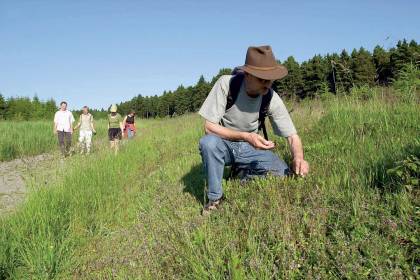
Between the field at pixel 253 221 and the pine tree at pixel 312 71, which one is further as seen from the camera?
the pine tree at pixel 312 71

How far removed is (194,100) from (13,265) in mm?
60278

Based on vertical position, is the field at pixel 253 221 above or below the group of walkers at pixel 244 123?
below

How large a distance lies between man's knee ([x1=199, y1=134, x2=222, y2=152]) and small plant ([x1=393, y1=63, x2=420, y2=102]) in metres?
3.70

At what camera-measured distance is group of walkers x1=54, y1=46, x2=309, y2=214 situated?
3.65m

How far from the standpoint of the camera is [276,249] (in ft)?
8.60

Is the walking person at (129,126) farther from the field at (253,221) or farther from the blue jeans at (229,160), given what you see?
the blue jeans at (229,160)

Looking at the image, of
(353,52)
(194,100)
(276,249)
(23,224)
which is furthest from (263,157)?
(194,100)

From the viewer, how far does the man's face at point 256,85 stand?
365cm

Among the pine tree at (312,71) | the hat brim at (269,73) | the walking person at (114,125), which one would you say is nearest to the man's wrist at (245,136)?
the hat brim at (269,73)

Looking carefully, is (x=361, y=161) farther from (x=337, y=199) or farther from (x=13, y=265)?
(x=13, y=265)

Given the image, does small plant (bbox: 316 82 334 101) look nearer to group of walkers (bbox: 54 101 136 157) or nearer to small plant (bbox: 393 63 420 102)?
small plant (bbox: 393 63 420 102)

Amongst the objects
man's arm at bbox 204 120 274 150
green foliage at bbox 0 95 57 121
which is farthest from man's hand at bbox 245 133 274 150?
green foliage at bbox 0 95 57 121

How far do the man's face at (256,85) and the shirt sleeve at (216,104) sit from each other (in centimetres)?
23

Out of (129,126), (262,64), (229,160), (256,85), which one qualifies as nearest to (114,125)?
(129,126)
